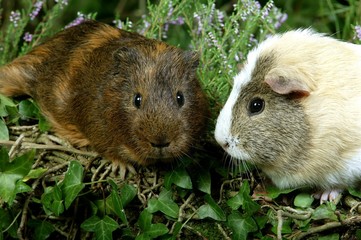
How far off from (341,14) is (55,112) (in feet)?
8.05

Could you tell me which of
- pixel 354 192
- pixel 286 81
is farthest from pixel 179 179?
pixel 354 192

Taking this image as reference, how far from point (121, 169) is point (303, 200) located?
2.83 ft

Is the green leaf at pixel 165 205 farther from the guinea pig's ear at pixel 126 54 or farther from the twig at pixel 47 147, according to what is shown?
the guinea pig's ear at pixel 126 54

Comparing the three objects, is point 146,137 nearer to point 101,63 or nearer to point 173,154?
point 173,154

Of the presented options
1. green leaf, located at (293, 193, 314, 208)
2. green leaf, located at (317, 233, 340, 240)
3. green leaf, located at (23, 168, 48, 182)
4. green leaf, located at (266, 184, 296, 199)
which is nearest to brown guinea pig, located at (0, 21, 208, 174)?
green leaf, located at (23, 168, 48, 182)

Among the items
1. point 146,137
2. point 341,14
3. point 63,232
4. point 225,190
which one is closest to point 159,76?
point 146,137

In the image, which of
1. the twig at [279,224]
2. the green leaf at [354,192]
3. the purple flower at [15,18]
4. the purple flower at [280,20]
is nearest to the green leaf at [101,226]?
the twig at [279,224]

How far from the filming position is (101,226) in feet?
9.65

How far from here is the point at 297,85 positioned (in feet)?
9.07

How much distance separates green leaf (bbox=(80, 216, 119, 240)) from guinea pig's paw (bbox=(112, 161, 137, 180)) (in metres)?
0.25

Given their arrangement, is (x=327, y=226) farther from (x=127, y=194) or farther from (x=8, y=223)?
(x=8, y=223)

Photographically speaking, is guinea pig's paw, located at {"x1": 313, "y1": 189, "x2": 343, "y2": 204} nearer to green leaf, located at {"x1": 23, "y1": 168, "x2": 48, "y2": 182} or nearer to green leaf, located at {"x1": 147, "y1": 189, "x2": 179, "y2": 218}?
green leaf, located at {"x1": 147, "y1": 189, "x2": 179, "y2": 218}

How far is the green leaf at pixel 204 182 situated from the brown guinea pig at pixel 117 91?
6.6 inches

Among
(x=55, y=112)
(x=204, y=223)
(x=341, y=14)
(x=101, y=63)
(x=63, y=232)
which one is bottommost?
(x=63, y=232)
